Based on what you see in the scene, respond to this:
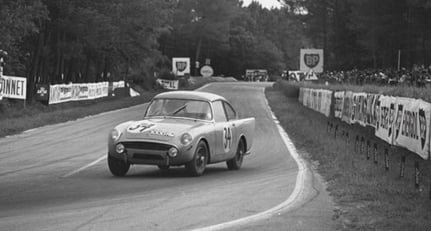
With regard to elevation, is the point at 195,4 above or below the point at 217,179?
above

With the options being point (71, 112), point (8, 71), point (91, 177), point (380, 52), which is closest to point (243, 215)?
point (91, 177)

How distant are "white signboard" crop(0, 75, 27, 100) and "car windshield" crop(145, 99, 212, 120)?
17.0 meters

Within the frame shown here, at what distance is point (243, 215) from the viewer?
949 cm

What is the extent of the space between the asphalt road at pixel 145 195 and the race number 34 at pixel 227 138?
51 cm

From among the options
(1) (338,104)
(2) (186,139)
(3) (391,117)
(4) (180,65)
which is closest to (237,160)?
(2) (186,139)

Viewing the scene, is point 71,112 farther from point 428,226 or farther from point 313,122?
point 428,226

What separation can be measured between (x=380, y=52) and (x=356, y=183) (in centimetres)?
4408

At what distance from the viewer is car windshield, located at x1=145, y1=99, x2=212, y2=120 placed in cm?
1450

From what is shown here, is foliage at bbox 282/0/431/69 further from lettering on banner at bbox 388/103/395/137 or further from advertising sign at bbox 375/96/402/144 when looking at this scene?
lettering on banner at bbox 388/103/395/137

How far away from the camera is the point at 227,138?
48.9 feet

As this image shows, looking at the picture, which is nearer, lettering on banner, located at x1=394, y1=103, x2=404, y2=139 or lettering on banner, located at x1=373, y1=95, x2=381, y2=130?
lettering on banner, located at x1=394, y1=103, x2=404, y2=139

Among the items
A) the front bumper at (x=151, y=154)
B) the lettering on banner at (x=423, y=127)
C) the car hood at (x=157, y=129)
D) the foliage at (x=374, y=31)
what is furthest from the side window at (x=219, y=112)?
the foliage at (x=374, y=31)

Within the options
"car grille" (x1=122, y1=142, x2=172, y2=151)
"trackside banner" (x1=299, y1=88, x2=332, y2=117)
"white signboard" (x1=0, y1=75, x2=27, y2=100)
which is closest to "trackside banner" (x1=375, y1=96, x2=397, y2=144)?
"car grille" (x1=122, y1=142, x2=172, y2=151)

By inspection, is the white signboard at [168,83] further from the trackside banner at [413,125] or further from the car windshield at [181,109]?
the car windshield at [181,109]
